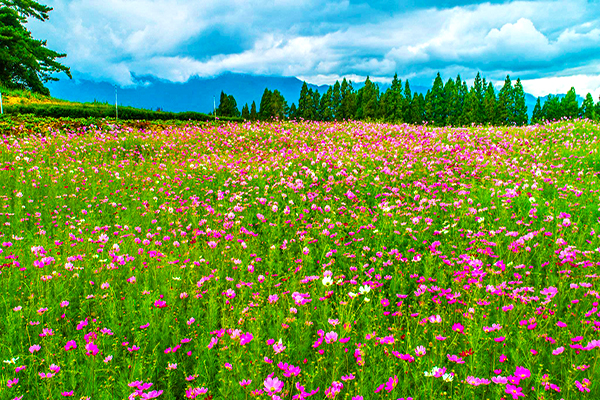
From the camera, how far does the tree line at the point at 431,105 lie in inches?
1935

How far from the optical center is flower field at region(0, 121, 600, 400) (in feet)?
7.79

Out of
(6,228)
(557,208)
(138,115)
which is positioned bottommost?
(6,228)

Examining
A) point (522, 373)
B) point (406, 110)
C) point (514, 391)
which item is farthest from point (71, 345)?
point (406, 110)

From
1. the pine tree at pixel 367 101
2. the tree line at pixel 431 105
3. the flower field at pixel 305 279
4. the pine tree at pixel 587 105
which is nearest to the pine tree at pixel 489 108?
the tree line at pixel 431 105

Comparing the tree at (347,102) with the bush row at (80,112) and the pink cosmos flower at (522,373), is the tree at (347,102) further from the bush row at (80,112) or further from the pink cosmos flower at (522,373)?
the pink cosmos flower at (522,373)

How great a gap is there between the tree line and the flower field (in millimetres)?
40506

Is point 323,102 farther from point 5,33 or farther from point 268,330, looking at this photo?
point 268,330

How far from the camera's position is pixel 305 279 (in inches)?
143

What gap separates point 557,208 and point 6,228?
27.5 ft

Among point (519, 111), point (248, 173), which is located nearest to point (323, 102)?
point (519, 111)

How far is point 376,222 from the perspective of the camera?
5262 millimetres

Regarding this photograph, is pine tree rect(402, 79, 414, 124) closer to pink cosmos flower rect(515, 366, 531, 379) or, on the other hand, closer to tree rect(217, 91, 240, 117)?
tree rect(217, 91, 240, 117)

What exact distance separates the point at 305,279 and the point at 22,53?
133ft

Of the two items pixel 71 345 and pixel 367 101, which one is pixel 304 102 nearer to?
pixel 367 101
